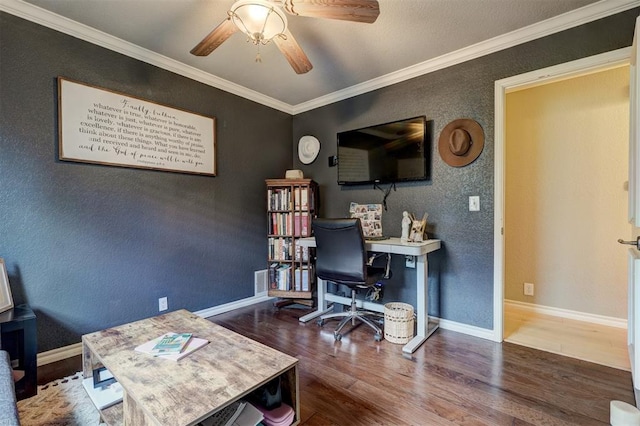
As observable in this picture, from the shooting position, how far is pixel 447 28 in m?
2.09

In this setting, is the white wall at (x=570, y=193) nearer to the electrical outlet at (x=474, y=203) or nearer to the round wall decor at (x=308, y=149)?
the electrical outlet at (x=474, y=203)

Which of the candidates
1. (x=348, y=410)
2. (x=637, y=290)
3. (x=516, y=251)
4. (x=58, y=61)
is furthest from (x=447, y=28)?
(x=58, y=61)

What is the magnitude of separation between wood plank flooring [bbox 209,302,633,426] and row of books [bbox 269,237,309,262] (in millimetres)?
932

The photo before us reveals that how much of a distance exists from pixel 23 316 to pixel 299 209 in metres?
2.22

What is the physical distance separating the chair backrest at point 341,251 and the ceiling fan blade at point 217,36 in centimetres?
142

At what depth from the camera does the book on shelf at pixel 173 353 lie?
1.25 meters

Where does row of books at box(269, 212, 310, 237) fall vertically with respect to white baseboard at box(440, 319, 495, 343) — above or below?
above

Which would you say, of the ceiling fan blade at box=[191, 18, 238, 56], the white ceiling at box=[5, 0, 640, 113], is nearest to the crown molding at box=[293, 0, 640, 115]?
the white ceiling at box=[5, 0, 640, 113]

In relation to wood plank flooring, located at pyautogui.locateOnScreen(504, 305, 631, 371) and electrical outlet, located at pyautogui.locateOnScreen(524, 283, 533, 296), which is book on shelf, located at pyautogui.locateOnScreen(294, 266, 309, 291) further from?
electrical outlet, located at pyautogui.locateOnScreen(524, 283, 533, 296)

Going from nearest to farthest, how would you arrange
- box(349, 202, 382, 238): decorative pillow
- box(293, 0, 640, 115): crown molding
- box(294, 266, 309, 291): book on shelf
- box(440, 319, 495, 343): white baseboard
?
box(293, 0, 640, 115): crown molding → box(440, 319, 495, 343): white baseboard → box(349, 202, 382, 238): decorative pillow → box(294, 266, 309, 291): book on shelf

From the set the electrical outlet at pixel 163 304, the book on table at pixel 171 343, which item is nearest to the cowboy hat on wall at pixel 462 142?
the book on table at pixel 171 343

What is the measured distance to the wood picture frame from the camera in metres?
1.71

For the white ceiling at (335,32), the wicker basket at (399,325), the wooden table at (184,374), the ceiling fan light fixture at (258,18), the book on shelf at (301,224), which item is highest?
the white ceiling at (335,32)

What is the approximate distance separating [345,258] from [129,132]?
2029 millimetres
